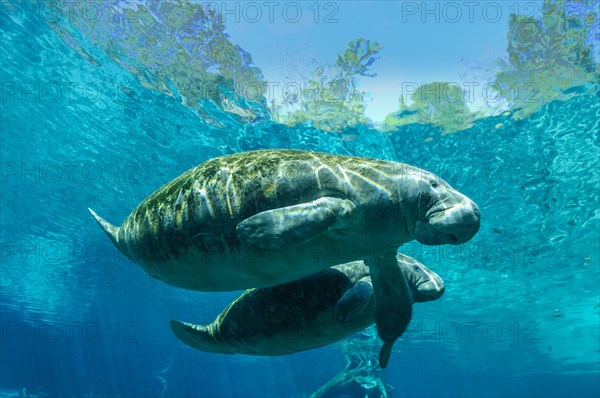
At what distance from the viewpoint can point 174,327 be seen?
4.89 metres

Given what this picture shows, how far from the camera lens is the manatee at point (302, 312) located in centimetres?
416

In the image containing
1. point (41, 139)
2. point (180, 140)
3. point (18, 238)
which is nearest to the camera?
point (180, 140)

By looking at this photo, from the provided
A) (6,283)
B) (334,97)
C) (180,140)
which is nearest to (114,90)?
(180,140)

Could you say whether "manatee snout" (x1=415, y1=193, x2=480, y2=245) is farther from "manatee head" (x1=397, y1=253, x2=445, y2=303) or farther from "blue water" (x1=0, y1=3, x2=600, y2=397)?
"blue water" (x1=0, y1=3, x2=600, y2=397)

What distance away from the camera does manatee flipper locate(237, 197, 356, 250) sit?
255 cm

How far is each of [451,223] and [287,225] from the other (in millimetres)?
1120

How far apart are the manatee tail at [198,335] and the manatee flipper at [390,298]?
76.8 inches

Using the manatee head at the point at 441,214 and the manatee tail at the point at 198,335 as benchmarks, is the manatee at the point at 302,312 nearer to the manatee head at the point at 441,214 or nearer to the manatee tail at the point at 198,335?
the manatee tail at the point at 198,335

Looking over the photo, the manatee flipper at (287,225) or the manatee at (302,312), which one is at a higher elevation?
the manatee flipper at (287,225)

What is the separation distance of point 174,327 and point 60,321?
5524 centimetres

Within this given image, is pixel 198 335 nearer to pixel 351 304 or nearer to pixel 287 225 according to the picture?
pixel 351 304

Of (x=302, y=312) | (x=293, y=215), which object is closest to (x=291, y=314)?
(x=302, y=312)

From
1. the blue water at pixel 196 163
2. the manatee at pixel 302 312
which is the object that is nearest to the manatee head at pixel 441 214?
the manatee at pixel 302 312

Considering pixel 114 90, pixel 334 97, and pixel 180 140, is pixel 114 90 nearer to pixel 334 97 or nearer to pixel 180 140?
pixel 180 140
